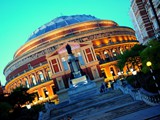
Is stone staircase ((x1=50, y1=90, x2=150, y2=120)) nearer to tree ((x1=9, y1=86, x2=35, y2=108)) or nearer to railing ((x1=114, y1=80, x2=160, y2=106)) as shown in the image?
railing ((x1=114, y1=80, x2=160, y2=106))

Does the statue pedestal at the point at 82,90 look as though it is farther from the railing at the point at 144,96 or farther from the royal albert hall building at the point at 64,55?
the royal albert hall building at the point at 64,55

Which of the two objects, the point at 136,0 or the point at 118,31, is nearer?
the point at 136,0

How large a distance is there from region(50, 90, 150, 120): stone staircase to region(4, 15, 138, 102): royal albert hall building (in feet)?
86.7

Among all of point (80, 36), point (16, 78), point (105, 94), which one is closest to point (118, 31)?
point (80, 36)

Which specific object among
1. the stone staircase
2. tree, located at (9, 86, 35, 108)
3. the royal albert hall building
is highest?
the royal albert hall building

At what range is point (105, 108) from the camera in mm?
28297

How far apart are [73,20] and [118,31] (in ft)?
56.0

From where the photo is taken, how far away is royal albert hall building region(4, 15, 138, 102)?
6250 centimetres

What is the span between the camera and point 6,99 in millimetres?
A: 41000

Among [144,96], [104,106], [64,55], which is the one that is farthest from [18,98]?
[144,96]

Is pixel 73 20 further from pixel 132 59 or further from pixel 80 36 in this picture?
pixel 132 59

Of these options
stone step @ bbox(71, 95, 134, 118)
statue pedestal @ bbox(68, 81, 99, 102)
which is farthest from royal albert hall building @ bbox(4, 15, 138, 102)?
stone step @ bbox(71, 95, 134, 118)

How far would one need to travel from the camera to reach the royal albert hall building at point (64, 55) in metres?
62.5

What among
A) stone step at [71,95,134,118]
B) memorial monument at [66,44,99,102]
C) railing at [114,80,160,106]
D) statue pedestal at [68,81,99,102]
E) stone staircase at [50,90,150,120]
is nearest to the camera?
railing at [114,80,160,106]
